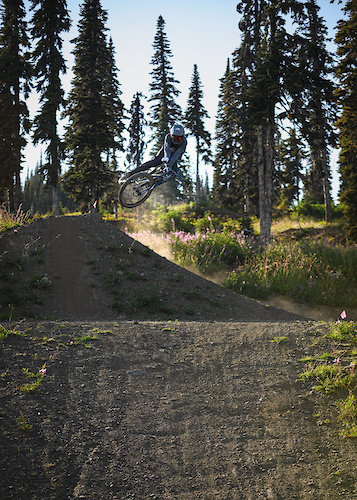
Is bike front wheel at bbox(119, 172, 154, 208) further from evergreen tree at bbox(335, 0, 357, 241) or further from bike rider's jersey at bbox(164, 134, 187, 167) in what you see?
evergreen tree at bbox(335, 0, 357, 241)

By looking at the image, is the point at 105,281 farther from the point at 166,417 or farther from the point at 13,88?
the point at 13,88

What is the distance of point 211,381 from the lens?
4.79m

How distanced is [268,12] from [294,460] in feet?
59.5

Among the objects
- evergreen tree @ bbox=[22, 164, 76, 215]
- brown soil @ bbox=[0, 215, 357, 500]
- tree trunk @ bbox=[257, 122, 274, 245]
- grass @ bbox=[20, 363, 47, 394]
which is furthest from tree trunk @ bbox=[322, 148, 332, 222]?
evergreen tree @ bbox=[22, 164, 76, 215]

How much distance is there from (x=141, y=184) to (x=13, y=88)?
737 inches

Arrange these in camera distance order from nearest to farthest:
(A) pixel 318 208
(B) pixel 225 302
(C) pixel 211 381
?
1. (C) pixel 211 381
2. (B) pixel 225 302
3. (A) pixel 318 208

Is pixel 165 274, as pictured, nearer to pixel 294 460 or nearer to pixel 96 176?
pixel 294 460

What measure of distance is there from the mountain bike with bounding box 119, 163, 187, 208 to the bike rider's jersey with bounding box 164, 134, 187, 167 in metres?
0.26

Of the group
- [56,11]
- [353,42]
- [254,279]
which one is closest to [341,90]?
[353,42]

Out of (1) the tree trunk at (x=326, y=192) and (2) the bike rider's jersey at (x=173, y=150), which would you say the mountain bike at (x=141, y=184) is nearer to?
(2) the bike rider's jersey at (x=173, y=150)

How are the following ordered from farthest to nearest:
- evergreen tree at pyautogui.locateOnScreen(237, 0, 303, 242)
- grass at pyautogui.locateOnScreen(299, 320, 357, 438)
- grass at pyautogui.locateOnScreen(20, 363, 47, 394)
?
evergreen tree at pyautogui.locateOnScreen(237, 0, 303, 242) < grass at pyautogui.locateOnScreen(20, 363, 47, 394) < grass at pyautogui.locateOnScreen(299, 320, 357, 438)

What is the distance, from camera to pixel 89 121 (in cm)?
2275

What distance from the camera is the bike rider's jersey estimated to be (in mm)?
9836

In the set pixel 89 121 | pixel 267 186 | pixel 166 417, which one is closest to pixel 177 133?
pixel 166 417
